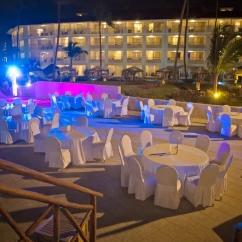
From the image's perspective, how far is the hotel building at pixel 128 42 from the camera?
42.4 metres

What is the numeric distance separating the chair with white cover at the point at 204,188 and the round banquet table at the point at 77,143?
315 centimetres

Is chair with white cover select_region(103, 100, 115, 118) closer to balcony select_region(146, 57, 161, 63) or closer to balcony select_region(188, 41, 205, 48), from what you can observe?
balcony select_region(146, 57, 161, 63)

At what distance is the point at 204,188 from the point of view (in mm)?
5391

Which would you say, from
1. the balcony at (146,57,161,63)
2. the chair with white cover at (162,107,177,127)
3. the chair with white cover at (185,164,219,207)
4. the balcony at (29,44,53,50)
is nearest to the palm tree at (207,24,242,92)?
the chair with white cover at (162,107,177,127)

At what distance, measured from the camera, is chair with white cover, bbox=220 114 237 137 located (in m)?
10.9

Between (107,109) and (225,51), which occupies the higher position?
(225,51)

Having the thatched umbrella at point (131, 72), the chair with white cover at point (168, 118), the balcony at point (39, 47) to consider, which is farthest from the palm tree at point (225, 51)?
the balcony at point (39, 47)

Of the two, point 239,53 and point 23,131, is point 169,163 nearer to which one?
point 23,131

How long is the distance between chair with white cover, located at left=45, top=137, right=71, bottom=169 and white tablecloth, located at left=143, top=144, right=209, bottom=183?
218 cm

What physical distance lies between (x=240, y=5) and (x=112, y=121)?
44.2m

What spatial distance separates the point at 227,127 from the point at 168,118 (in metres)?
2.46

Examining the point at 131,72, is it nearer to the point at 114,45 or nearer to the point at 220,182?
the point at 114,45

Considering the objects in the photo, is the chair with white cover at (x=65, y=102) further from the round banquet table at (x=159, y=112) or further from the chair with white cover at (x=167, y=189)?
the chair with white cover at (x=167, y=189)

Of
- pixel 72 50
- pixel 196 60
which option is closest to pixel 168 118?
pixel 196 60
